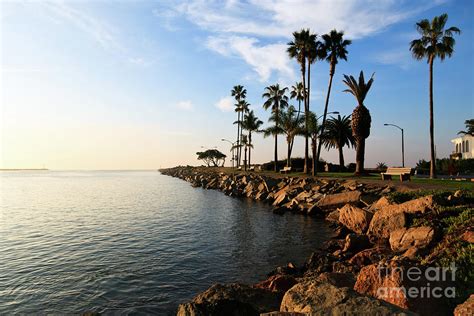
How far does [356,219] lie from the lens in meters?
15.0

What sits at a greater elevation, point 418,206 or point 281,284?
point 418,206

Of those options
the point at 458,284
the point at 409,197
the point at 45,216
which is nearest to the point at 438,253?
the point at 458,284

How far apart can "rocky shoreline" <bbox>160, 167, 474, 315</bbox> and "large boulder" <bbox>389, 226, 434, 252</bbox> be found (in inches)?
1.3

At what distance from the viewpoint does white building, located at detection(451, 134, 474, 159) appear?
5891 centimetres

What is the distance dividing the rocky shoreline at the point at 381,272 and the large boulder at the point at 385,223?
0.04 m

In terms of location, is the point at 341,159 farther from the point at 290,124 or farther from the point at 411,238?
the point at 411,238

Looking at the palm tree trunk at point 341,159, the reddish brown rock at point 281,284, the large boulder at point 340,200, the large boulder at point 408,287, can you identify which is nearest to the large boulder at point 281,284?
the reddish brown rock at point 281,284

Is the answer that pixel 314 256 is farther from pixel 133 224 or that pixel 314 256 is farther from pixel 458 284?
pixel 133 224

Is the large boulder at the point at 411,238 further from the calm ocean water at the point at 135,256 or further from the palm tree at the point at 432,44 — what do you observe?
the palm tree at the point at 432,44

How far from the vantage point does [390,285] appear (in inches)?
205

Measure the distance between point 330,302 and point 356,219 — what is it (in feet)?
37.2

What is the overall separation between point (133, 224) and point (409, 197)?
1642 cm

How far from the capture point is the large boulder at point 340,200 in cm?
1901

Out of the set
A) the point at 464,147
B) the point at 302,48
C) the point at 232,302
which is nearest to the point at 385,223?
the point at 232,302
